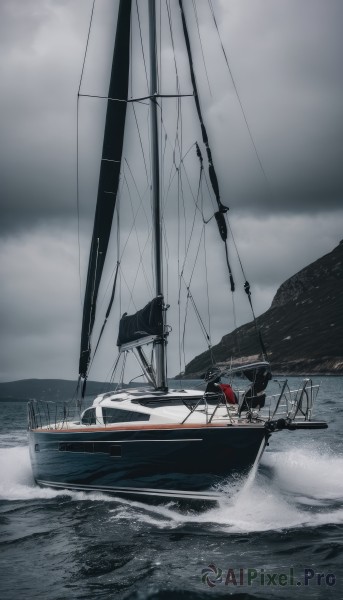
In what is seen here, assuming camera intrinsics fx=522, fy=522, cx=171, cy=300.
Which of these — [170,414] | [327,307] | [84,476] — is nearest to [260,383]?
[170,414]

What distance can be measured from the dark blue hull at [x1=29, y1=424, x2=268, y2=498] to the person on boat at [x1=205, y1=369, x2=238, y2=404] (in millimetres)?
1525

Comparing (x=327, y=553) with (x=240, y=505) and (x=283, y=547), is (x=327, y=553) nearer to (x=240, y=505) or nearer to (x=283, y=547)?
→ (x=283, y=547)

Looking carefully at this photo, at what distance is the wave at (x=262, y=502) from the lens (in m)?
9.65

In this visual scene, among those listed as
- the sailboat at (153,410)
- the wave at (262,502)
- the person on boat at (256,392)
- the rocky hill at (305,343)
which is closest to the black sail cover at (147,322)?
the sailboat at (153,410)

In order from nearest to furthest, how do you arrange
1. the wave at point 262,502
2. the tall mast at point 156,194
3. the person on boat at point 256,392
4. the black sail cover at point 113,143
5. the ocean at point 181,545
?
the ocean at point 181,545 < the wave at point 262,502 < the person on boat at point 256,392 < the tall mast at point 156,194 < the black sail cover at point 113,143

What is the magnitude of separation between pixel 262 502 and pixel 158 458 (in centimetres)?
219

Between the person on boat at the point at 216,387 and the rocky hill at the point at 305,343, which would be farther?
the rocky hill at the point at 305,343

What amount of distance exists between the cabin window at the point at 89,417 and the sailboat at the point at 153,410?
3cm

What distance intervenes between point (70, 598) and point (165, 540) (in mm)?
2504

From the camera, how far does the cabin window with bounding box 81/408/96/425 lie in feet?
42.4

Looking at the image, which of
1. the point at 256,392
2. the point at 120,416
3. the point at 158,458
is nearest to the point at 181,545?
the point at 158,458

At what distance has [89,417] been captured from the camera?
13133mm

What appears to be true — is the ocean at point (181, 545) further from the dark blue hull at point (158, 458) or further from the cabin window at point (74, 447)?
the cabin window at point (74, 447)

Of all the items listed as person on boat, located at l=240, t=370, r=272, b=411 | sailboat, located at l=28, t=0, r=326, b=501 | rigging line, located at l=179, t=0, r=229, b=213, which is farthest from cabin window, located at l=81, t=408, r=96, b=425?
rigging line, located at l=179, t=0, r=229, b=213
